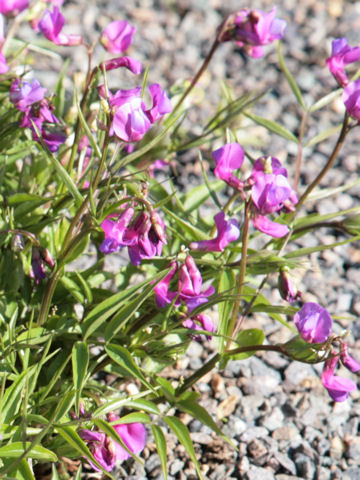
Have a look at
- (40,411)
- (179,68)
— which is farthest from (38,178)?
(179,68)

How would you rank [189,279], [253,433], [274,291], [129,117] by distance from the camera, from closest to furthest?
1. [129,117]
2. [189,279]
3. [253,433]
4. [274,291]

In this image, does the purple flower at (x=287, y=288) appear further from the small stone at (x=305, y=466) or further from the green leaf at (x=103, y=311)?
the small stone at (x=305, y=466)

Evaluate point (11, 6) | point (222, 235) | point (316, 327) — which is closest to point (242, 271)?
point (222, 235)

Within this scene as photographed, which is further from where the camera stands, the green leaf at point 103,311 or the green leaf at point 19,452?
the green leaf at point 103,311

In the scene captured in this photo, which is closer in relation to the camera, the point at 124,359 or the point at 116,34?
the point at 124,359

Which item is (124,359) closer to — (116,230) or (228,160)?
(116,230)

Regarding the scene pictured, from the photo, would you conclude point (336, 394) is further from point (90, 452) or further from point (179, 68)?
point (179, 68)

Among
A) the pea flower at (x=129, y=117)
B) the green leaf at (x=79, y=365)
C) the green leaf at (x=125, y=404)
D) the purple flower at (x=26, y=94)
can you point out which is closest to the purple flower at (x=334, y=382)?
the green leaf at (x=125, y=404)
